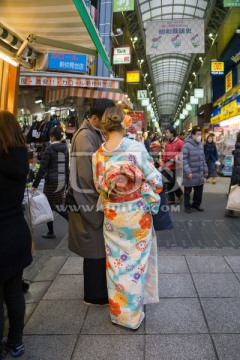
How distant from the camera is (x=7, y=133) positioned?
85.4 inches

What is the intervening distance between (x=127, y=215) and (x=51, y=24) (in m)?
2.24

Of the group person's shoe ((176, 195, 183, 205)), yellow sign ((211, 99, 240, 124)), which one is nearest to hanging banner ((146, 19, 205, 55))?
yellow sign ((211, 99, 240, 124))

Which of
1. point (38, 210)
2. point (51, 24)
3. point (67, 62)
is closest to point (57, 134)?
point (67, 62)

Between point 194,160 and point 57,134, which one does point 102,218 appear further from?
point 194,160

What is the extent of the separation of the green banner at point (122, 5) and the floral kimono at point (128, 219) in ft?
35.1

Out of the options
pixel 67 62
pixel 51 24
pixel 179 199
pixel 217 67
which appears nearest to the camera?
pixel 51 24

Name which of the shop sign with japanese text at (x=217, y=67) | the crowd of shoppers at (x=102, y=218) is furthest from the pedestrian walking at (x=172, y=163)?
the shop sign with japanese text at (x=217, y=67)

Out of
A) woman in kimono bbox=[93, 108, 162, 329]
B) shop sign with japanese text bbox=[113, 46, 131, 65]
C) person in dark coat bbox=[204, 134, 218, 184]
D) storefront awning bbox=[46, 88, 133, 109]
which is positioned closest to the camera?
woman in kimono bbox=[93, 108, 162, 329]

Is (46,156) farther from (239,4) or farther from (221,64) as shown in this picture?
(221,64)

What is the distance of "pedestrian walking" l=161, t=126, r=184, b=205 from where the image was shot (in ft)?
25.5

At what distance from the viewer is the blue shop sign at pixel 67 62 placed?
4348 millimetres

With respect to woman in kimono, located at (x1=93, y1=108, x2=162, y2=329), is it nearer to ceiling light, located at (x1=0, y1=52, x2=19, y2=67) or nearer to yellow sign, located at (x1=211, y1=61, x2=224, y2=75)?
ceiling light, located at (x1=0, y1=52, x2=19, y2=67)

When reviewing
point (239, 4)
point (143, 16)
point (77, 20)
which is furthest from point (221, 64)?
point (77, 20)

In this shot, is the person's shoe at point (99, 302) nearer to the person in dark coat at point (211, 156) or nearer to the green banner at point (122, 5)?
the person in dark coat at point (211, 156)
